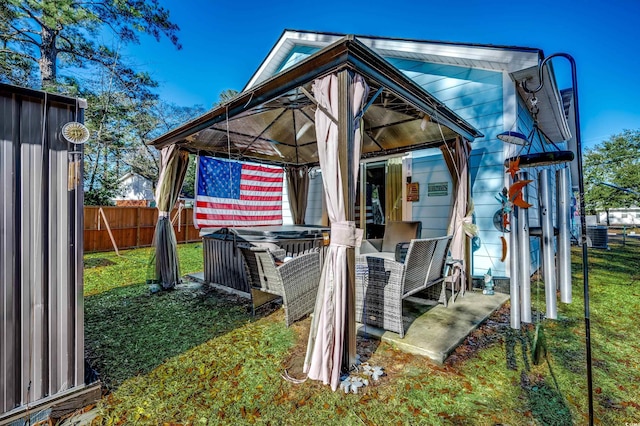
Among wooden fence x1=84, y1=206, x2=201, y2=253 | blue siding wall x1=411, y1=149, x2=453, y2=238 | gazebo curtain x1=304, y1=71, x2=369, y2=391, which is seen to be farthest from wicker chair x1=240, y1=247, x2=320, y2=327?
wooden fence x1=84, y1=206, x2=201, y2=253

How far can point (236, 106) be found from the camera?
347cm

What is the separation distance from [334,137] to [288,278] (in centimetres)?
160

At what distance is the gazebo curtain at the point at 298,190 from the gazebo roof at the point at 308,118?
0.95 ft

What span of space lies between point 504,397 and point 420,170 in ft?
13.9

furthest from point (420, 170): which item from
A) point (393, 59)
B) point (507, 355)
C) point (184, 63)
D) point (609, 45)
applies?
point (184, 63)

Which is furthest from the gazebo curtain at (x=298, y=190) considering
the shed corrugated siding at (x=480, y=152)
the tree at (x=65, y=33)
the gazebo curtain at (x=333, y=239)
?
the tree at (x=65, y=33)

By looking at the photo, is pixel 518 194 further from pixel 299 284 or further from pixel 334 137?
pixel 299 284

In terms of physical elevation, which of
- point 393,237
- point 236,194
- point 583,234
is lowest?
point 393,237

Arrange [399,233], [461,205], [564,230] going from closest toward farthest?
[564,230] < [461,205] < [399,233]

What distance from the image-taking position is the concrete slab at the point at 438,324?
2.73 meters

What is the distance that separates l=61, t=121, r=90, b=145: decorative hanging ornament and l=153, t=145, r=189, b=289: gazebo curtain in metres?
3.07

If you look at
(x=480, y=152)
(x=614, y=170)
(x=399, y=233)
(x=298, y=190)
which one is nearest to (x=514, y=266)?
(x=399, y=233)

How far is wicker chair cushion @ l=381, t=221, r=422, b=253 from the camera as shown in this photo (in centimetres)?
517

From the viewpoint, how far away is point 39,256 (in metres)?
1.78
